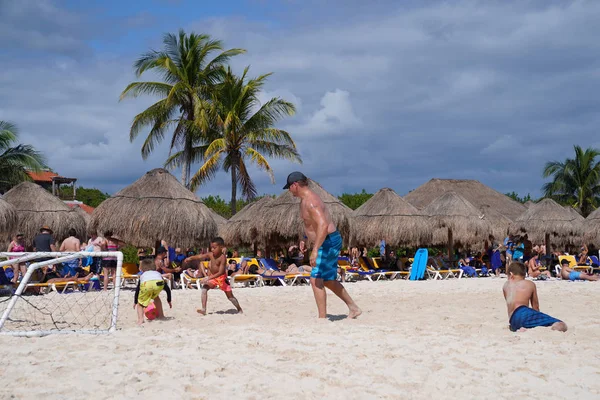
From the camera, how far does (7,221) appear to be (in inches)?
557

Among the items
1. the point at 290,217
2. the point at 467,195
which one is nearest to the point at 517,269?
the point at 290,217

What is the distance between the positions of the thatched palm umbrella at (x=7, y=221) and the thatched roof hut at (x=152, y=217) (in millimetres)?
1640

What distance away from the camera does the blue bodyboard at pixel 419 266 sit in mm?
18438

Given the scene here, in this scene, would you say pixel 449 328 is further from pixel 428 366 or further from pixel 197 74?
pixel 197 74

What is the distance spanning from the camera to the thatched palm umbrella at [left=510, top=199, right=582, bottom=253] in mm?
23922

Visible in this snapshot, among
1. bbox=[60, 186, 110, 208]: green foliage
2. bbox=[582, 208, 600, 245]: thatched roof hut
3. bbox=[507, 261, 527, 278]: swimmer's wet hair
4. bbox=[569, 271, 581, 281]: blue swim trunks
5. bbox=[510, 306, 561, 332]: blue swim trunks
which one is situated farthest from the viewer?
bbox=[60, 186, 110, 208]: green foliage

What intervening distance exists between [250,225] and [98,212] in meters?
4.60

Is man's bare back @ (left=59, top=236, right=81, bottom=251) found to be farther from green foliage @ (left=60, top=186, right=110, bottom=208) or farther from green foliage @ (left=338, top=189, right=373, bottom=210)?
green foliage @ (left=60, top=186, right=110, bottom=208)

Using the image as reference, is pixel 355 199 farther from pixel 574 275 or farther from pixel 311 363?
pixel 311 363

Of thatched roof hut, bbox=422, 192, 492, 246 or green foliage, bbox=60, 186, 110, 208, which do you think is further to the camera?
green foliage, bbox=60, 186, 110, 208


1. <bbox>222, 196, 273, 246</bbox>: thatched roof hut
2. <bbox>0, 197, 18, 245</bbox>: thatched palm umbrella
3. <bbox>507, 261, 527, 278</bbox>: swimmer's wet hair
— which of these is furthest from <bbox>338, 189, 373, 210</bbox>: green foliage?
<bbox>507, 261, 527, 278</bbox>: swimmer's wet hair

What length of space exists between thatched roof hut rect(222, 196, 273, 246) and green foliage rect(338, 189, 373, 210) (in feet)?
55.4

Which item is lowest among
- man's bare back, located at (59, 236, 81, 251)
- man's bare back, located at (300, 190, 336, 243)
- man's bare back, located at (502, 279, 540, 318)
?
man's bare back, located at (502, 279, 540, 318)

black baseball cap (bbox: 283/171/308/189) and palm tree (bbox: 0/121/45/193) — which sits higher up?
palm tree (bbox: 0/121/45/193)
